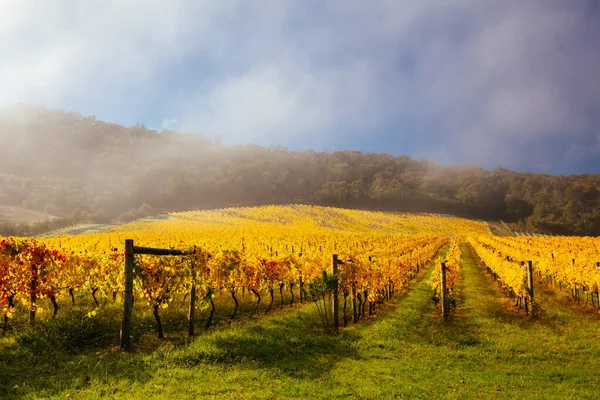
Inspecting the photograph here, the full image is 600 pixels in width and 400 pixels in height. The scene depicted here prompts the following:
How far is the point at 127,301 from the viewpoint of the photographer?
10883 millimetres

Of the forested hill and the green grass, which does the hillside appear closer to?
the forested hill

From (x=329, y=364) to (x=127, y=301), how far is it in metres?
6.43

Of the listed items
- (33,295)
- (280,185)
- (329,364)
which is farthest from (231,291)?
(280,185)

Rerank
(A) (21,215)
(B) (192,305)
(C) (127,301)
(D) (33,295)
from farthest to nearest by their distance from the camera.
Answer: (A) (21,215)
(B) (192,305)
(D) (33,295)
(C) (127,301)

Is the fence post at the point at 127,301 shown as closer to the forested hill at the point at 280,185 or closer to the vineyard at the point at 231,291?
the vineyard at the point at 231,291

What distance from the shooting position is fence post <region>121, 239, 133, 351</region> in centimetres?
1072

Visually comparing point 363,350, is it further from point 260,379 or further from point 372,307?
point 372,307

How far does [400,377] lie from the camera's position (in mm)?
9273

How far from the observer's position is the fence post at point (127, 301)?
1072 centimetres

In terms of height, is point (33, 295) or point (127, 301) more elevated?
point (127, 301)

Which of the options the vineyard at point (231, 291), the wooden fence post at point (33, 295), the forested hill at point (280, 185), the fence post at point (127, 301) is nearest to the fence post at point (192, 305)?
the vineyard at point (231, 291)

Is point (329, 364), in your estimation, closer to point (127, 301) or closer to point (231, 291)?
point (127, 301)

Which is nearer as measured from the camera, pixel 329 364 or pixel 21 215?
pixel 329 364

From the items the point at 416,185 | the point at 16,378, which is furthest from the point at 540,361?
the point at 416,185
